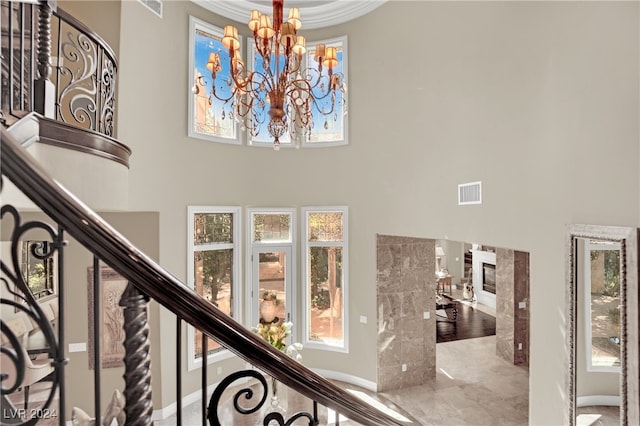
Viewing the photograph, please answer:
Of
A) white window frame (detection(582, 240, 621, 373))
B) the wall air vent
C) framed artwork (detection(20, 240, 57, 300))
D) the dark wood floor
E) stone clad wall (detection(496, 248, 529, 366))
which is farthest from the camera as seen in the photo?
the dark wood floor

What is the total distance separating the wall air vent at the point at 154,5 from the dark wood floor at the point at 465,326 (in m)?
8.52

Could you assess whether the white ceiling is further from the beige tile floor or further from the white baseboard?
the beige tile floor

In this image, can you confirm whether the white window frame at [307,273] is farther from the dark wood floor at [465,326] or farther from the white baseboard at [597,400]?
the white baseboard at [597,400]

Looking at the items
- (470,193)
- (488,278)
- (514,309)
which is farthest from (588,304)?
(488,278)

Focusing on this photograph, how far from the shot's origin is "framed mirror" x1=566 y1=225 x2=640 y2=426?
2.56 meters

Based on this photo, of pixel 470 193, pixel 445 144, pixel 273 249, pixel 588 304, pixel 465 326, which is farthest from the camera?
pixel 465 326

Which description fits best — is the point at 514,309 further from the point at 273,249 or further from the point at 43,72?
the point at 43,72

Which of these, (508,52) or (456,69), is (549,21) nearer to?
(508,52)

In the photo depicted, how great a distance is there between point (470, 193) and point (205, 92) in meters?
4.54

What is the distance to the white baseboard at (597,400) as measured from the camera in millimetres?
2671

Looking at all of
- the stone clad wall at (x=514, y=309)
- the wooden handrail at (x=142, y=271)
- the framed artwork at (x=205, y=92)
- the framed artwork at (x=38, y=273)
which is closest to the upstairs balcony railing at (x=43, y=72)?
the wooden handrail at (x=142, y=271)

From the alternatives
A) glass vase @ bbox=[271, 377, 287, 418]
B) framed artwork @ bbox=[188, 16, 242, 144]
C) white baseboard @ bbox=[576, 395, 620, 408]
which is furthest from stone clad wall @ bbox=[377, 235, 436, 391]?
white baseboard @ bbox=[576, 395, 620, 408]

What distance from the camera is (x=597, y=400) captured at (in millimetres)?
2852

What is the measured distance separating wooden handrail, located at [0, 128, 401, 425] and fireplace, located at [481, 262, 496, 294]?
12540 mm
